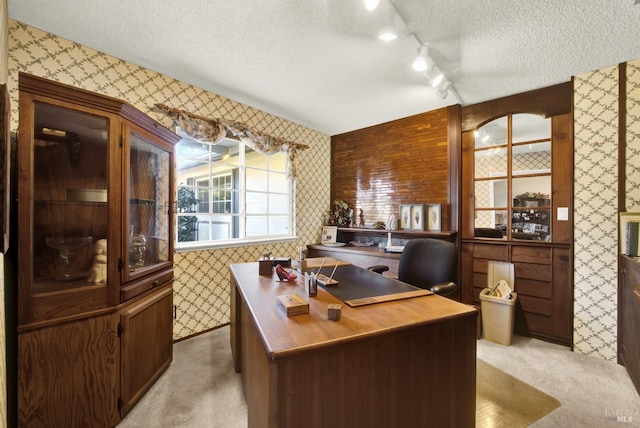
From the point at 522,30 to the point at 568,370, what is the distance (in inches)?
110

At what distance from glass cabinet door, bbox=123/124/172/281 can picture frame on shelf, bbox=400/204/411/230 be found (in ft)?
9.34

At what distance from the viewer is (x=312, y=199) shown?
4.26m

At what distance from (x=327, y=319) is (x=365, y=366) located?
9.7 inches

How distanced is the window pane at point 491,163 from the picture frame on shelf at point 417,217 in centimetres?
77

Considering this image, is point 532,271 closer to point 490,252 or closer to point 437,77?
point 490,252

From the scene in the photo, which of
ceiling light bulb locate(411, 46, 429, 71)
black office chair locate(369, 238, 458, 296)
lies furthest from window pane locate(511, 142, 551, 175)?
ceiling light bulb locate(411, 46, 429, 71)

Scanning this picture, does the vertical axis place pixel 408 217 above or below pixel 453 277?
above

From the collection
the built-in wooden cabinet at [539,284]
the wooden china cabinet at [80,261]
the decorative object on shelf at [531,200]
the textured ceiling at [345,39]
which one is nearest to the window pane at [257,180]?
the textured ceiling at [345,39]

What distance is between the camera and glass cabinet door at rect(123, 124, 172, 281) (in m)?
1.80

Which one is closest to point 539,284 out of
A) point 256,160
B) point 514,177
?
point 514,177

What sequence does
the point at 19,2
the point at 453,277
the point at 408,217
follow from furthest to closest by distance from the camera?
the point at 408,217
the point at 453,277
the point at 19,2

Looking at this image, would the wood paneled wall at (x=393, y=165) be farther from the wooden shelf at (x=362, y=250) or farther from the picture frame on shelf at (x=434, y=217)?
the wooden shelf at (x=362, y=250)

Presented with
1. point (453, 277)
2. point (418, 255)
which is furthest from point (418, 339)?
point (418, 255)

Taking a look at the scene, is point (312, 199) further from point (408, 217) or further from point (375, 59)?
point (375, 59)
